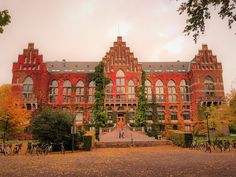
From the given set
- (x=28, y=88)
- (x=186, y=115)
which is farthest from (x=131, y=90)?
(x=28, y=88)

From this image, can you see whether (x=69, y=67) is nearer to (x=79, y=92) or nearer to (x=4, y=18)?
(x=79, y=92)

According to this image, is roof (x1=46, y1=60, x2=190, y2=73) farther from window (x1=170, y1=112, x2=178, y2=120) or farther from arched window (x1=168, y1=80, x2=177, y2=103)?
window (x1=170, y1=112, x2=178, y2=120)

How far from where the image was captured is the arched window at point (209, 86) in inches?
1852

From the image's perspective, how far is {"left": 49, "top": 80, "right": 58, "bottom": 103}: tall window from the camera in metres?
48.4

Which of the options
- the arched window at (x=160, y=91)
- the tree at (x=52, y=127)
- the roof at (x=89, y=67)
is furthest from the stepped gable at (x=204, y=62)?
the tree at (x=52, y=127)

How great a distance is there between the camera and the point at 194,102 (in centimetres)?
4694

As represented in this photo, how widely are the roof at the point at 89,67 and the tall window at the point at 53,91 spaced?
413cm

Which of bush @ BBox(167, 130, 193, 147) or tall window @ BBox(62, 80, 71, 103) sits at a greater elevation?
tall window @ BBox(62, 80, 71, 103)

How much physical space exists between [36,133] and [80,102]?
2619 centimetres

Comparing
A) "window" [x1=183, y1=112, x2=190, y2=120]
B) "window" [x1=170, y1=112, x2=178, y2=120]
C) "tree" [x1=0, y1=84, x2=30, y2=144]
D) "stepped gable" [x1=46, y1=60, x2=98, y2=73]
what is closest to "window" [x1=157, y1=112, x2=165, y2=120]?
"window" [x1=170, y1=112, x2=178, y2=120]

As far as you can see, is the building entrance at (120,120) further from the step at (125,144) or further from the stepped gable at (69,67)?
the step at (125,144)

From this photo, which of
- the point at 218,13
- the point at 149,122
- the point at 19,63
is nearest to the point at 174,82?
the point at 149,122

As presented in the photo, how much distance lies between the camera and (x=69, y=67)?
2117 inches

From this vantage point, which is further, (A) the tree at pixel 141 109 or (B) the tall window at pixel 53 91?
(B) the tall window at pixel 53 91
